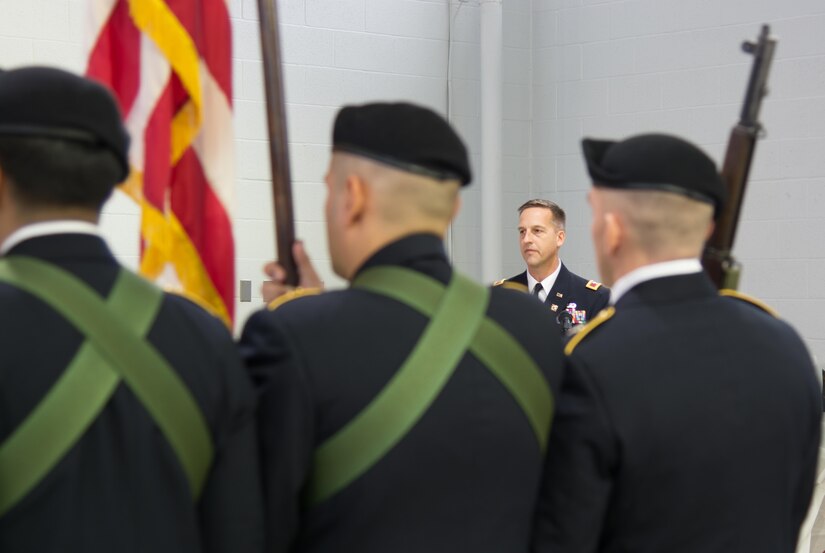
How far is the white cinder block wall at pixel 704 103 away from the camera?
17.2 feet

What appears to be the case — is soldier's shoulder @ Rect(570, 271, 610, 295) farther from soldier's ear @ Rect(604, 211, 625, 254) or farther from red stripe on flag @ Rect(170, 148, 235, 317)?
soldier's ear @ Rect(604, 211, 625, 254)

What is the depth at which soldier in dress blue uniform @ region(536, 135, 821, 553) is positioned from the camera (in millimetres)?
1664

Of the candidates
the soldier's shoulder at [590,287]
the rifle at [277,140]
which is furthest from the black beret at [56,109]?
the soldier's shoulder at [590,287]

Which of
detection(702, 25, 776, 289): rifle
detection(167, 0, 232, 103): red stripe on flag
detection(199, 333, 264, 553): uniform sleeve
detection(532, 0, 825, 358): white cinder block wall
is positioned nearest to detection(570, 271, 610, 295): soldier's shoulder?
detection(532, 0, 825, 358): white cinder block wall

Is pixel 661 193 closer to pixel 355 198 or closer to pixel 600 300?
pixel 355 198

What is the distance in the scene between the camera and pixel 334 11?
5461mm

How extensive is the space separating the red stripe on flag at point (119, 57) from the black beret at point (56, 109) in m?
0.70

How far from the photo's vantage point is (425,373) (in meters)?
1.54

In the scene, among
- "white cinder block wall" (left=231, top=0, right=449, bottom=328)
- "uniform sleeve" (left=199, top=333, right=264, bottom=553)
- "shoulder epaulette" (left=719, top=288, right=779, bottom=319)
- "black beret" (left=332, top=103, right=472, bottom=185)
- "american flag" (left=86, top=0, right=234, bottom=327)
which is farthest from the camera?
"white cinder block wall" (left=231, top=0, right=449, bottom=328)

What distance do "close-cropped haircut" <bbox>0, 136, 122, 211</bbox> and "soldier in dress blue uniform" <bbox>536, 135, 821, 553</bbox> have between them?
754 millimetres

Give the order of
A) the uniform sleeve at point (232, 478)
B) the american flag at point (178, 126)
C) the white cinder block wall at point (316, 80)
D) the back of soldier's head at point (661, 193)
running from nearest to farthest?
the uniform sleeve at point (232, 478)
the back of soldier's head at point (661, 193)
the american flag at point (178, 126)
the white cinder block wall at point (316, 80)

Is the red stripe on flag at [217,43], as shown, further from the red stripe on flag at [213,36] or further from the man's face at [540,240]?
the man's face at [540,240]

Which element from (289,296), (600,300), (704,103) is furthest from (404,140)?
(704,103)

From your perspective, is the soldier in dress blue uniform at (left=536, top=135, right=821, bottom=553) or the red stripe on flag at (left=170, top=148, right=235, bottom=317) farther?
the red stripe on flag at (left=170, top=148, right=235, bottom=317)
